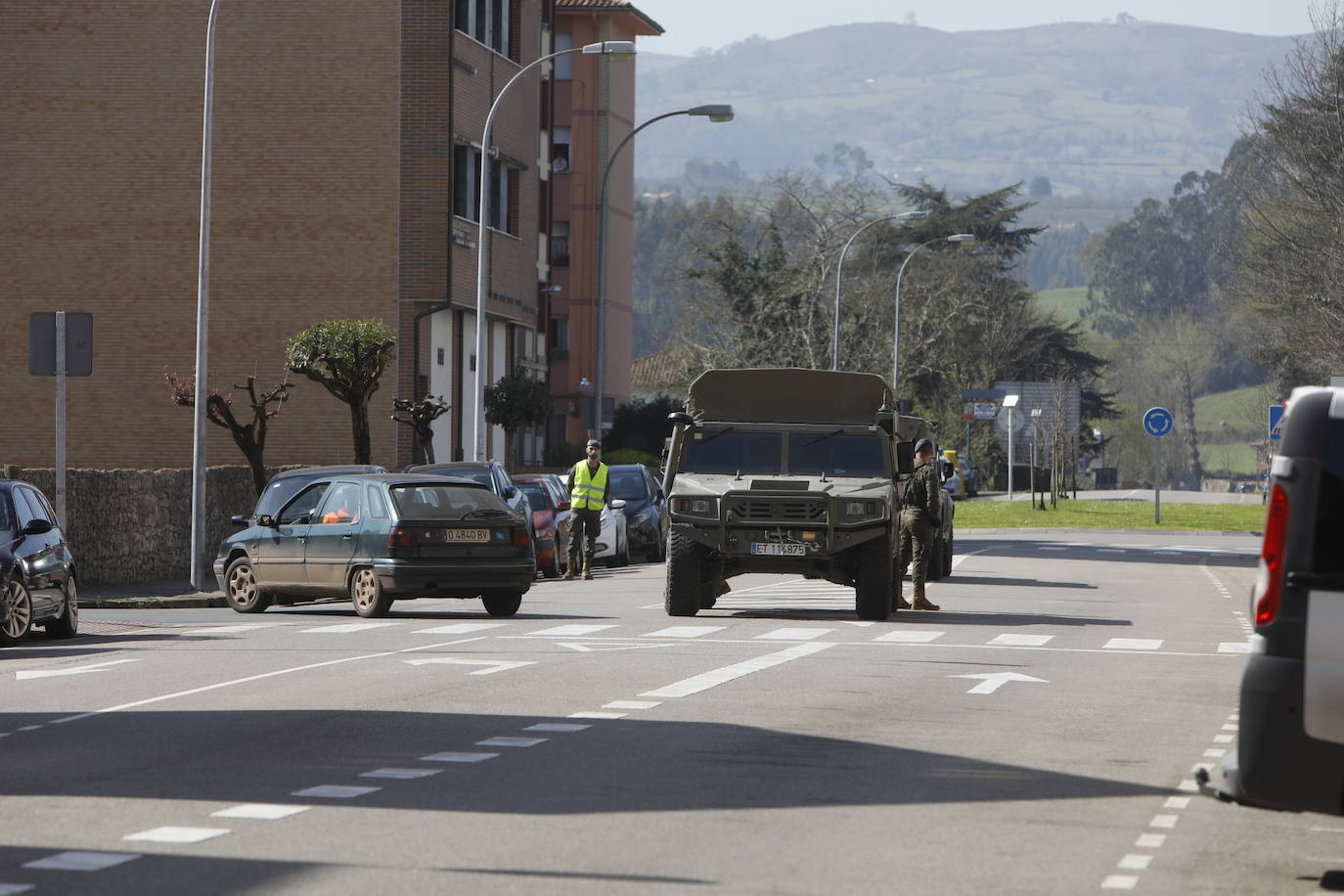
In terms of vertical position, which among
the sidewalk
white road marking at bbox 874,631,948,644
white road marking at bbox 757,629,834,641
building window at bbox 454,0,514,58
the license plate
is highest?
building window at bbox 454,0,514,58

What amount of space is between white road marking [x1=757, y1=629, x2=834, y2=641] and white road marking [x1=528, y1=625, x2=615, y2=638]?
1.58 m

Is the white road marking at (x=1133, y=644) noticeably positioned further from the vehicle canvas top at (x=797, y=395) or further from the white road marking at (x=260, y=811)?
the white road marking at (x=260, y=811)

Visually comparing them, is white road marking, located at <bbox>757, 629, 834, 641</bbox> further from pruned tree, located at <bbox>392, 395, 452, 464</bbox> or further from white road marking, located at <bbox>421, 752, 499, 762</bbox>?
pruned tree, located at <bbox>392, 395, 452, 464</bbox>

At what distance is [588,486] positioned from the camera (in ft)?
104

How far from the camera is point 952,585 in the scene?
3112 centimetres

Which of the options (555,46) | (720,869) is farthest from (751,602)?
(555,46)

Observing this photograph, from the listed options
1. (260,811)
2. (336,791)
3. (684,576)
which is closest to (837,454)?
(684,576)

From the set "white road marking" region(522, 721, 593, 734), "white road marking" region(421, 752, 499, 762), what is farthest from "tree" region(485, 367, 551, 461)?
"white road marking" region(421, 752, 499, 762)

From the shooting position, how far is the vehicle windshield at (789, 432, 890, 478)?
23781mm

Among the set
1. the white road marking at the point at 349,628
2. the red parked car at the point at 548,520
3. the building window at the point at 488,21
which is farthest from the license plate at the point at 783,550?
the building window at the point at 488,21

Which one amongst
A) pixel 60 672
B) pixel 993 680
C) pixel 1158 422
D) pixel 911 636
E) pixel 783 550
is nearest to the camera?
pixel 993 680

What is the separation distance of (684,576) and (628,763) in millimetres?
12132

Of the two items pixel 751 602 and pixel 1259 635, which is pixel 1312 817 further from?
pixel 751 602

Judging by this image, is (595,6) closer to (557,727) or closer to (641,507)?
(641,507)
